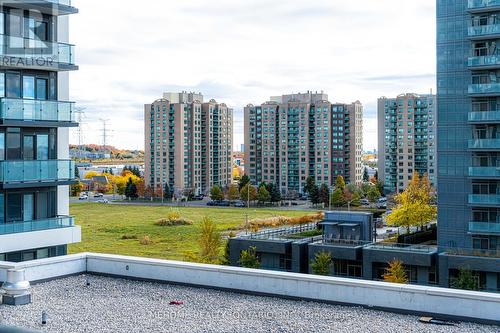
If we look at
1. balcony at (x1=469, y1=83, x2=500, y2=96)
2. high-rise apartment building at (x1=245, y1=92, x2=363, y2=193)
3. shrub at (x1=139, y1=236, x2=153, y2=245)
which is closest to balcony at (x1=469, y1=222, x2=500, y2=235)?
balcony at (x1=469, y1=83, x2=500, y2=96)

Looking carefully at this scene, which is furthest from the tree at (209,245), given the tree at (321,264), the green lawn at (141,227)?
the tree at (321,264)

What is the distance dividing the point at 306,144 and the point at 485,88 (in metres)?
72.4

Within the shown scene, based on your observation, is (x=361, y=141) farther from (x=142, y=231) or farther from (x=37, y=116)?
(x=37, y=116)

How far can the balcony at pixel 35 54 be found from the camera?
49.0ft

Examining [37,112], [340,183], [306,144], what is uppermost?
[306,144]

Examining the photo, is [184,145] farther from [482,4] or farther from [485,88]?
[482,4]

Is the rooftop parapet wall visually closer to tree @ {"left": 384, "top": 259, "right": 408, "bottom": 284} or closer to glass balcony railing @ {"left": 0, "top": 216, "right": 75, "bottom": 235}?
glass balcony railing @ {"left": 0, "top": 216, "right": 75, "bottom": 235}

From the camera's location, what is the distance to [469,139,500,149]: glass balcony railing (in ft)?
105

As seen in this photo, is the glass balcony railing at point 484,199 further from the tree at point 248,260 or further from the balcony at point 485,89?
the tree at point 248,260

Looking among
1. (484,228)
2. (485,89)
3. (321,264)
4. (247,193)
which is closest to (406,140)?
(247,193)

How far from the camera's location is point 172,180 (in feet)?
359

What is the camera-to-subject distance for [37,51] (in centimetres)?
1563

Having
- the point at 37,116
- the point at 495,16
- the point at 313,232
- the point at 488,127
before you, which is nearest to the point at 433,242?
the point at 313,232

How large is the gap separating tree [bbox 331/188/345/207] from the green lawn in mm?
8636
